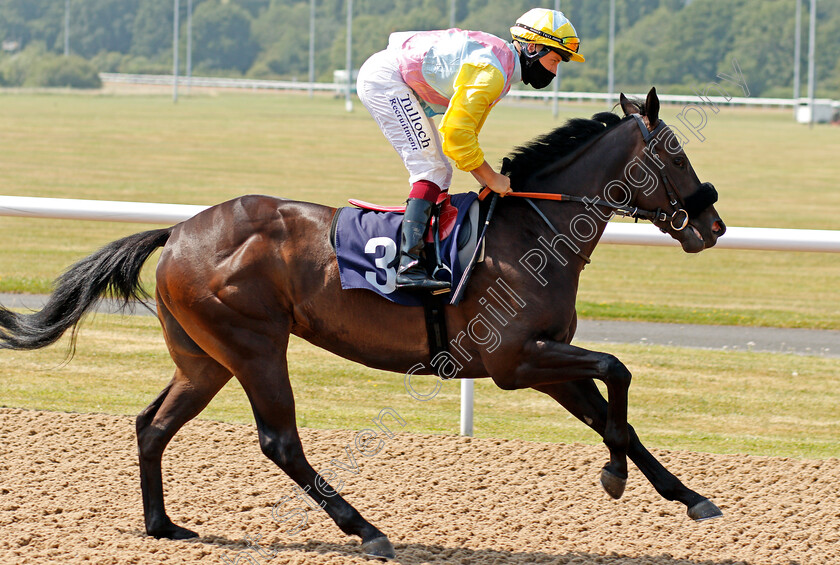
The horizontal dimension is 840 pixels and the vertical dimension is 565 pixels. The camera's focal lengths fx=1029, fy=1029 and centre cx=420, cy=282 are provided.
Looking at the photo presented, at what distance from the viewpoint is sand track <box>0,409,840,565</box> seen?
144 inches

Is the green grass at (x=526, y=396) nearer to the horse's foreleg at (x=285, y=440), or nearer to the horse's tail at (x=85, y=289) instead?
the horse's tail at (x=85, y=289)

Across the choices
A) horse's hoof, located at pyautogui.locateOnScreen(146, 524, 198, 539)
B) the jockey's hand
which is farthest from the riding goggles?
horse's hoof, located at pyautogui.locateOnScreen(146, 524, 198, 539)

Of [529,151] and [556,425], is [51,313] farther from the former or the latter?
[556,425]

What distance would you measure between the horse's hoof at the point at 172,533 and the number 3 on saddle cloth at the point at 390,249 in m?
1.11

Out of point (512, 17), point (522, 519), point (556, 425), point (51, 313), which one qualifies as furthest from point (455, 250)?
point (512, 17)

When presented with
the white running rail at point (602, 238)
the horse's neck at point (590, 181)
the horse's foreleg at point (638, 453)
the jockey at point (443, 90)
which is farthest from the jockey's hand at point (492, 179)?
the white running rail at point (602, 238)

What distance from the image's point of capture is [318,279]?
12.0 ft

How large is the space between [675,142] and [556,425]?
2.35m

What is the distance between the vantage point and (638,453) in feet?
12.0

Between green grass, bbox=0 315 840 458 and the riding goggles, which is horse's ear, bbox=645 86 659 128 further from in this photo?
green grass, bbox=0 315 840 458

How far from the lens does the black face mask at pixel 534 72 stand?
367 cm

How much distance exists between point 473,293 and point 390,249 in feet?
1.08

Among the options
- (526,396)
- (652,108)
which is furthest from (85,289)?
(526,396)

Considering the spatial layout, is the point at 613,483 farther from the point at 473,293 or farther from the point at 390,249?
the point at 390,249
